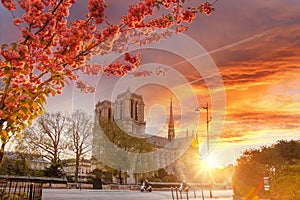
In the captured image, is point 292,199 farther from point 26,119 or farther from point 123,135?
point 123,135

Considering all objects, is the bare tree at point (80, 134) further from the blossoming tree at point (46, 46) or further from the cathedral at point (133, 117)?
the blossoming tree at point (46, 46)

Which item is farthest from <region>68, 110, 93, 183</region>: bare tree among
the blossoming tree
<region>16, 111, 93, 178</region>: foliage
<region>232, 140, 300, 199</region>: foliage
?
the blossoming tree

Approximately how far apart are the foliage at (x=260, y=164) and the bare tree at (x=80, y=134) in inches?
1187

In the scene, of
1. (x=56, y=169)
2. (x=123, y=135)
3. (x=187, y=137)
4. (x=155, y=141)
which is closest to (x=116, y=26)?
(x=56, y=169)

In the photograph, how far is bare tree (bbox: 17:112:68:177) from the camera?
44.4 m

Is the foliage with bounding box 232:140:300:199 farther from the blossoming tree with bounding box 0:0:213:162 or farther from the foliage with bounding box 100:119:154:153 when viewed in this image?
the foliage with bounding box 100:119:154:153

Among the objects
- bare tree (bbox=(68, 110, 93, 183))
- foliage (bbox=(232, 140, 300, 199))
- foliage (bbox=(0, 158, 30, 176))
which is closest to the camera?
foliage (bbox=(232, 140, 300, 199))

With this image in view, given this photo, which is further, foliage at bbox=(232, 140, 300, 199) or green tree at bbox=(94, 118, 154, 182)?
green tree at bbox=(94, 118, 154, 182)

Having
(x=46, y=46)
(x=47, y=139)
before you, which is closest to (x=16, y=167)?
(x=47, y=139)

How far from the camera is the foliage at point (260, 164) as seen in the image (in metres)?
17.8

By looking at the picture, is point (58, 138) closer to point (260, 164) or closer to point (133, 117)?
point (260, 164)

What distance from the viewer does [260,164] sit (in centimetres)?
1814

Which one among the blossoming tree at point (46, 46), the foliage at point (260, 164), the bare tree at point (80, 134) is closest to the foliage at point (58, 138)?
the bare tree at point (80, 134)

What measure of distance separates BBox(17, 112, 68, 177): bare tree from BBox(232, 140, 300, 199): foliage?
98.4 feet
